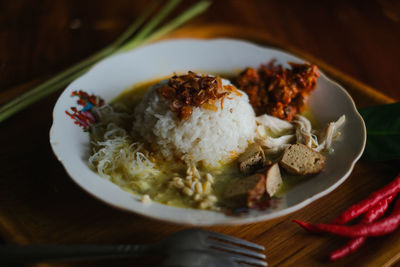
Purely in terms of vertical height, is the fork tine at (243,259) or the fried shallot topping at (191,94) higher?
the fried shallot topping at (191,94)

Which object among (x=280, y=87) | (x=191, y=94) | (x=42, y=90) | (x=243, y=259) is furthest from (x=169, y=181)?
(x=42, y=90)

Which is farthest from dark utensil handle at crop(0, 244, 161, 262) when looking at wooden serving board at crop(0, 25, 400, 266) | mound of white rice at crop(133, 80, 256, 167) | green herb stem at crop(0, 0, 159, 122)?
green herb stem at crop(0, 0, 159, 122)

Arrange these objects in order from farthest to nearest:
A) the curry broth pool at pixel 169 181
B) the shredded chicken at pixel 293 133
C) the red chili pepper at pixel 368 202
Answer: the shredded chicken at pixel 293 133 < the curry broth pool at pixel 169 181 < the red chili pepper at pixel 368 202

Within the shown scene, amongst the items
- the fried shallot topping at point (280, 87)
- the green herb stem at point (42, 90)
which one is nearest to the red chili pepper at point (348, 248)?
the fried shallot topping at point (280, 87)

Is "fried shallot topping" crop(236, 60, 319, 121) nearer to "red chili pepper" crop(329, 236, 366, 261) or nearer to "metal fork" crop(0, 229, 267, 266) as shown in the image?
"red chili pepper" crop(329, 236, 366, 261)

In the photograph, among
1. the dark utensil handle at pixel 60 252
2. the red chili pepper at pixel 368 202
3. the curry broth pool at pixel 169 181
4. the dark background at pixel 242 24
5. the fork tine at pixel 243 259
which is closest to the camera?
the dark utensil handle at pixel 60 252

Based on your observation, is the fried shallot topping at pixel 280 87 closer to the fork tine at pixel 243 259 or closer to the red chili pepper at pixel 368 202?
the red chili pepper at pixel 368 202

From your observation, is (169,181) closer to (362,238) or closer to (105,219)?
(105,219)
